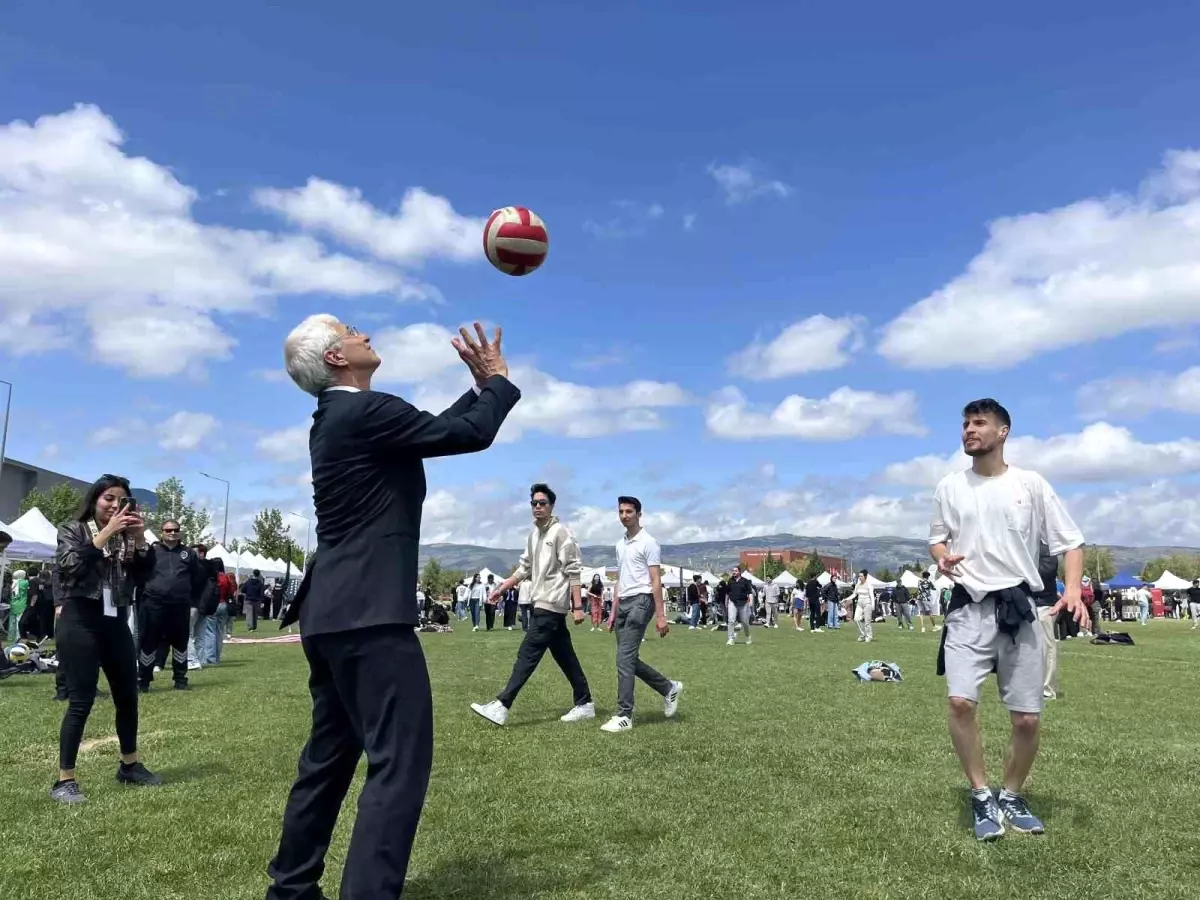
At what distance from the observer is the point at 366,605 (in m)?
3.27

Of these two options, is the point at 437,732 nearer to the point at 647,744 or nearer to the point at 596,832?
the point at 647,744

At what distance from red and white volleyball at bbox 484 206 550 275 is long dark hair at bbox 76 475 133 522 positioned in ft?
11.6

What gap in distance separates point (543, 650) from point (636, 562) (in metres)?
1.30

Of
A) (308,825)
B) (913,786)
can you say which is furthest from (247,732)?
(913,786)

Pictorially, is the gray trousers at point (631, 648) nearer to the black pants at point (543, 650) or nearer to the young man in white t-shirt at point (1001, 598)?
the black pants at point (543, 650)

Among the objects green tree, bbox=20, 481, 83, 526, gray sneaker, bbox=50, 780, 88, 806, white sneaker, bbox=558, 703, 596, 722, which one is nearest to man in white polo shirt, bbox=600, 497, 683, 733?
white sneaker, bbox=558, 703, 596, 722

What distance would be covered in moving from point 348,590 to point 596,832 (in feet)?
7.92

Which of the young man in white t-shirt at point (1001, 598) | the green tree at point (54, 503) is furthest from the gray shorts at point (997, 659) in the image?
the green tree at point (54, 503)

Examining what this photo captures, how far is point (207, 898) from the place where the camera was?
3.87m

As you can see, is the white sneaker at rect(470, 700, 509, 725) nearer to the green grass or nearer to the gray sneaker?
the green grass

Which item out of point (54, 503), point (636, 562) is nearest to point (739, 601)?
point (636, 562)

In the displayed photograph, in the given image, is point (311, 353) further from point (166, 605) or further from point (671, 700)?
point (166, 605)

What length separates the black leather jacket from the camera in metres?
5.90

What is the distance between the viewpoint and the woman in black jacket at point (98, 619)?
19.3 feet
